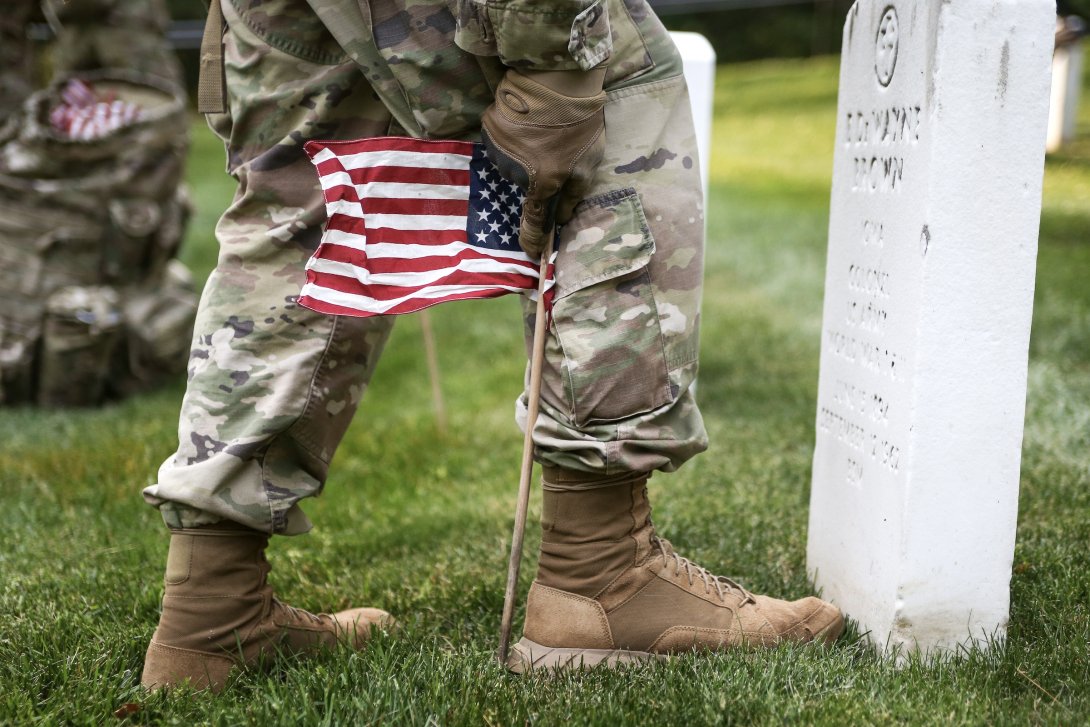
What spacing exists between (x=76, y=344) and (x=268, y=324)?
3.53 meters

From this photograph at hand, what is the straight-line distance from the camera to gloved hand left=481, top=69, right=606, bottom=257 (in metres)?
1.84

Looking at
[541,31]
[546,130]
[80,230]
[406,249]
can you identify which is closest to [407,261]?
[406,249]

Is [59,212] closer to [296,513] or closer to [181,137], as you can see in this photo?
[181,137]

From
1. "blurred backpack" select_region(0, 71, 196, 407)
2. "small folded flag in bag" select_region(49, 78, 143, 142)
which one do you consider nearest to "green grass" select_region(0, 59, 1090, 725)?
A: "blurred backpack" select_region(0, 71, 196, 407)

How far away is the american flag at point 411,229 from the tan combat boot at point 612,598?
1.36ft

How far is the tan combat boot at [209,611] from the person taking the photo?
6.65 ft

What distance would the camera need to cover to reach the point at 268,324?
2043 mm

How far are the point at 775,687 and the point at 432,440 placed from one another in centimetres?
273

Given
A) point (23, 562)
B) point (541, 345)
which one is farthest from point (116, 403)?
point (541, 345)

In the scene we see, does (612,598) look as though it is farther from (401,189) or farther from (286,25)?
(286,25)

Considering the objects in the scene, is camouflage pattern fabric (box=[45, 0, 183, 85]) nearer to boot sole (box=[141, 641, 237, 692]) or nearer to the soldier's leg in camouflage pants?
the soldier's leg in camouflage pants

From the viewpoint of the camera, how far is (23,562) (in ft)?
9.34

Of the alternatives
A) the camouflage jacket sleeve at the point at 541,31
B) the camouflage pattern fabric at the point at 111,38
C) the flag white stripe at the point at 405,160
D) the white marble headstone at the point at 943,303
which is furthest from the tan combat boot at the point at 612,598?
the camouflage pattern fabric at the point at 111,38

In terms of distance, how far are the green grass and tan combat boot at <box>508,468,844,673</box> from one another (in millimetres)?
99
